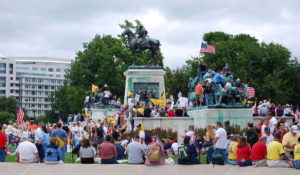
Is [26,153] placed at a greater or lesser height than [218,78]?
lesser

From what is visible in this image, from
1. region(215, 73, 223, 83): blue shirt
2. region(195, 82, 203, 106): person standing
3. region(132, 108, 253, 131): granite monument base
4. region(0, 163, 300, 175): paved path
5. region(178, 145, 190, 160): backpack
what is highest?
region(215, 73, 223, 83): blue shirt

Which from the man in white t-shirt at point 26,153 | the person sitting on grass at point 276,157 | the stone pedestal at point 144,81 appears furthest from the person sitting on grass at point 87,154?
the stone pedestal at point 144,81

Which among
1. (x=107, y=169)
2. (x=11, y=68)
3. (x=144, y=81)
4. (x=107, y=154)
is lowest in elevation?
(x=107, y=169)

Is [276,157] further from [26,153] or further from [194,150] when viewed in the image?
[26,153]

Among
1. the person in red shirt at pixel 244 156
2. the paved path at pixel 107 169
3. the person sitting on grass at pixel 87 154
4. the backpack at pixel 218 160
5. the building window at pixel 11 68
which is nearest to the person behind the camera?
the person in red shirt at pixel 244 156

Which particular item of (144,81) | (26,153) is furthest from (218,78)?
(144,81)

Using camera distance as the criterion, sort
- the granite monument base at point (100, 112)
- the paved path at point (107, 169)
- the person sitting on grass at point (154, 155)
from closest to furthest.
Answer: the paved path at point (107, 169) < the person sitting on grass at point (154, 155) < the granite monument base at point (100, 112)

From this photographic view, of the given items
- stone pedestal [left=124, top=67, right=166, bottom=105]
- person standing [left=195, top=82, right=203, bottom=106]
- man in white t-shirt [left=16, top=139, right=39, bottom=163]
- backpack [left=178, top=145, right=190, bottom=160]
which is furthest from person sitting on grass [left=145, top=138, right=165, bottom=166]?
stone pedestal [left=124, top=67, right=166, bottom=105]

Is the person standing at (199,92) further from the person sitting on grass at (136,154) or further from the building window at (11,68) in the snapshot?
the building window at (11,68)

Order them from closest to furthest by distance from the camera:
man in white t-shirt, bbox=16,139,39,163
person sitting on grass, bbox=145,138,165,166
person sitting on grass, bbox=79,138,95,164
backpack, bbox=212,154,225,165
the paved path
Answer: the paved path, backpack, bbox=212,154,225,165, person sitting on grass, bbox=145,138,165,166, man in white t-shirt, bbox=16,139,39,163, person sitting on grass, bbox=79,138,95,164

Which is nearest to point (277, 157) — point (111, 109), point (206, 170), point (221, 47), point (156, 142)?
point (206, 170)

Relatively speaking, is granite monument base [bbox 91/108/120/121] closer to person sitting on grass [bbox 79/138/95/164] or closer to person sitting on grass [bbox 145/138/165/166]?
person sitting on grass [bbox 79/138/95/164]

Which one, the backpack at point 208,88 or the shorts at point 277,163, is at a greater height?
the backpack at point 208,88

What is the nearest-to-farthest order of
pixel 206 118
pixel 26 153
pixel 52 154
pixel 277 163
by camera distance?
pixel 277 163 < pixel 52 154 < pixel 26 153 < pixel 206 118
